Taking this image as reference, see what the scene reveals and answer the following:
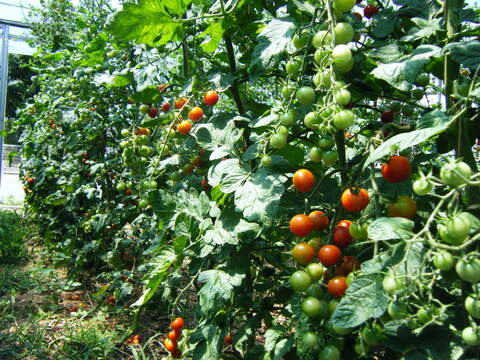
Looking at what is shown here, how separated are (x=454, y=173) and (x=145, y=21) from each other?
0.79 meters

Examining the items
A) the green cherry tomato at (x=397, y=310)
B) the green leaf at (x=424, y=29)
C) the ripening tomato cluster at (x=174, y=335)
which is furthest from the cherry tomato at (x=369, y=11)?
the ripening tomato cluster at (x=174, y=335)

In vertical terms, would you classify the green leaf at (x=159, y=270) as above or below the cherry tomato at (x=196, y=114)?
below

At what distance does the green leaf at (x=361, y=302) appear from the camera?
1.95 feet

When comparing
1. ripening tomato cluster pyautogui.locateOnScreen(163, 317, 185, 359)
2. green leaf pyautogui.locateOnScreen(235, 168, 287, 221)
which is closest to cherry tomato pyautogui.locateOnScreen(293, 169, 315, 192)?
green leaf pyautogui.locateOnScreen(235, 168, 287, 221)

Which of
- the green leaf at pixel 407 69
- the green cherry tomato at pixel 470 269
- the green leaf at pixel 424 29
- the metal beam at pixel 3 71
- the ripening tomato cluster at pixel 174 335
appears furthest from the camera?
the metal beam at pixel 3 71

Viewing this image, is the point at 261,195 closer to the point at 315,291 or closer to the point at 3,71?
the point at 315,291

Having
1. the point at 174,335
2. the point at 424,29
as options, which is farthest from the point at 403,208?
the point at 174,335

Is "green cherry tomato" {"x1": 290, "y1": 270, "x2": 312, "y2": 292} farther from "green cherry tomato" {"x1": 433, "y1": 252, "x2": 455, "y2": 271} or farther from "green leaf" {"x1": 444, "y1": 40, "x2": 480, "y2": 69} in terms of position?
"green leaf" {"x1": 444, "y1": 40, "x2": 480, "y2": 69}

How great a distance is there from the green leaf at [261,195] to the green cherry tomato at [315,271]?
4.8 inches

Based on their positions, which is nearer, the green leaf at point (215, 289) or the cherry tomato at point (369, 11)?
the green leaf at point (215, 289)

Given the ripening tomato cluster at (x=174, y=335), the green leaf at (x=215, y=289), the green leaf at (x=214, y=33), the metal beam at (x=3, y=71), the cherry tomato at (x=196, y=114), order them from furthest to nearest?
the metal beam at (x=3, y=71) → the ripening tomato cluster at (x=174, y=335) → the cherry tomato at (x=196, y=114) → the green leaf at (x=214, y=33) → the green leaf at (x=215, y=289)

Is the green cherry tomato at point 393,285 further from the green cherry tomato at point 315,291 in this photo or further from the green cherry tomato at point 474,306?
the green cherry tomato at point 315,291

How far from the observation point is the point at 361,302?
61cm

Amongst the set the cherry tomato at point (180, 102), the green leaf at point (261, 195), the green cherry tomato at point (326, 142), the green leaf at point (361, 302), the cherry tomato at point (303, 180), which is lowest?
the green leaf at point (361, 302)
